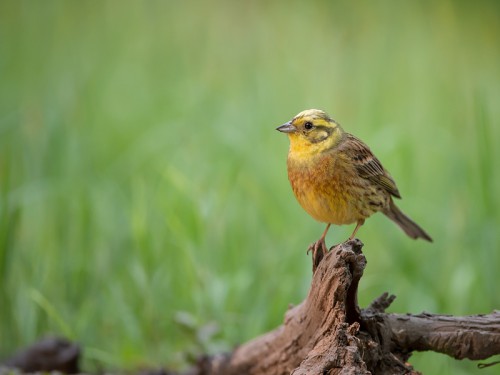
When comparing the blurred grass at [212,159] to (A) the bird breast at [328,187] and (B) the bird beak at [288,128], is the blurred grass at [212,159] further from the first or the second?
(B) the bird beak at [288,128]

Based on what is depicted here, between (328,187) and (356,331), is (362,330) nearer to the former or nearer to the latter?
(356,331)

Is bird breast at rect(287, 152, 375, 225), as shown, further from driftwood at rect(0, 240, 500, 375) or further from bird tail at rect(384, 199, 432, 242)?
bird tail at rect(384, 199, 432, 242)

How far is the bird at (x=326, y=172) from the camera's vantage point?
3.74 meters

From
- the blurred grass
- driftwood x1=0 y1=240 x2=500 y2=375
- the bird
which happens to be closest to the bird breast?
the bird

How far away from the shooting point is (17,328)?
500 cm

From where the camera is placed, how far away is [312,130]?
382 centimetres

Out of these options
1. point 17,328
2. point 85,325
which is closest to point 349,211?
point 85,325

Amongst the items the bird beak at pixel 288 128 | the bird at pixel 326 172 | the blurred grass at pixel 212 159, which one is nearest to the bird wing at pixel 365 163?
the bird at pixel 326 172

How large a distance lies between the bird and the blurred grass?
107cm

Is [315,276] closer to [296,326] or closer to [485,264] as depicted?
[296,326]

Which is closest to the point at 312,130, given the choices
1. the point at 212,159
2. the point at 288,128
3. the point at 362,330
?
the point at 288,128

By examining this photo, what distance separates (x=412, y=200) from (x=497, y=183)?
932 mm

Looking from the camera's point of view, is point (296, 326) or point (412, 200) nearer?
point (296, 326)

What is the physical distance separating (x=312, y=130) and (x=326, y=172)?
0.68 feet
